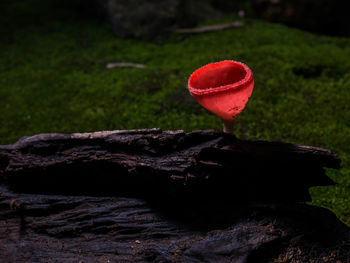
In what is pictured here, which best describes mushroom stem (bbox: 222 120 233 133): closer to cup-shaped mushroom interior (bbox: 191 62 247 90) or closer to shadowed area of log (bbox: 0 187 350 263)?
cup-shaped mushroom interior (bbox: 191 62 247 90)

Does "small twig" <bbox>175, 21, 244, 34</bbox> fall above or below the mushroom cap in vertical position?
below

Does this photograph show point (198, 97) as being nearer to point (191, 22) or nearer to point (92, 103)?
point (92, 103)

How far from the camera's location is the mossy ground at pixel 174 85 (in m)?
3.41

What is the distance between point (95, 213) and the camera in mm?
1810

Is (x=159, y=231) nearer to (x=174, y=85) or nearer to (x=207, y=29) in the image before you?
(x=174, y=85)

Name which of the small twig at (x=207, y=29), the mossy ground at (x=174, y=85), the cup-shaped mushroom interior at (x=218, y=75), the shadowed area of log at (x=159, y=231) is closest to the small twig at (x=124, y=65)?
the mossy ground at (x=174, y=85)

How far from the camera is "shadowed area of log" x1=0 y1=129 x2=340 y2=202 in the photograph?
172cm

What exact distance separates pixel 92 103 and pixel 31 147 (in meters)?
2.21

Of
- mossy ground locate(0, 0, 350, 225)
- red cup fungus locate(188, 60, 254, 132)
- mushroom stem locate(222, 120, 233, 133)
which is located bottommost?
mossy ground locate(0, 0, 350, 225)

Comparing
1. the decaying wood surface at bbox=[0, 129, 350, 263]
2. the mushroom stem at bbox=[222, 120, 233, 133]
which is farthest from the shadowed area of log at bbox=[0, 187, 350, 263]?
the mushroom stem at bbox=[222, 120, 233, 133]

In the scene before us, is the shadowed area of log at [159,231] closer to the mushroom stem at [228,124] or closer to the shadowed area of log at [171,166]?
the shadowed area of log at [171,166]

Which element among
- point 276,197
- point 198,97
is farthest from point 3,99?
point 276,197

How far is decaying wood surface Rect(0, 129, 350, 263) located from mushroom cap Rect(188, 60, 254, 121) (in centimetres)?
19

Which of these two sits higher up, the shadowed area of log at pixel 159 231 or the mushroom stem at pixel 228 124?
the mushroom stem at pixel 228 124
